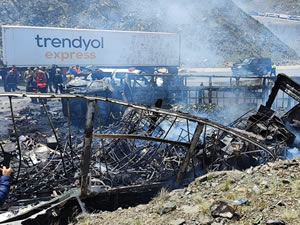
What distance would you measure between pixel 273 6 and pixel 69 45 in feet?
180

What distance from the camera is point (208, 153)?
6.69 meters

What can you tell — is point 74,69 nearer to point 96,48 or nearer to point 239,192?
point 96,48

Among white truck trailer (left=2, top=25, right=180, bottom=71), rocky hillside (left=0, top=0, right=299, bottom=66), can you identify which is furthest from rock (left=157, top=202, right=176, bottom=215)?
rocky hillside (left=0, top=0, right=299, bottom=66)

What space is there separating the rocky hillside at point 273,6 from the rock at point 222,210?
60.7m

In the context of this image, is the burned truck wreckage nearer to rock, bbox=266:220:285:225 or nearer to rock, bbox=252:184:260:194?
rock, bbox=252:184:260:194

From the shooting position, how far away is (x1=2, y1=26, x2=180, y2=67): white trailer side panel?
19.2 m

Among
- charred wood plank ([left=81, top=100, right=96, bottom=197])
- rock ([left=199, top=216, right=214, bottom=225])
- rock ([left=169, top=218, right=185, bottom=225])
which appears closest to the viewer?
rock ([left=199, top=216, right=214, bottom=225])

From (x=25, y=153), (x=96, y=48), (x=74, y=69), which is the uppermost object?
(x=96, y=48)

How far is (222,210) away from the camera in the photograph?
398 centimetres

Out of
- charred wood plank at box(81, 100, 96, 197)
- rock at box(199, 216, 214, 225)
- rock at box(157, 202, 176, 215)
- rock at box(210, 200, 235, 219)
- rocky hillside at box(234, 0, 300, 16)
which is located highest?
rocky hillside at box(234, 0, 300, 16)

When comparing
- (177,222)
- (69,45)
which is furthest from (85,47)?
(177,222)

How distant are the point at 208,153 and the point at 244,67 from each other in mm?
21211

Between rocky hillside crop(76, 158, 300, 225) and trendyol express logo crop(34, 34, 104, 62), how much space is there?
54.2ft

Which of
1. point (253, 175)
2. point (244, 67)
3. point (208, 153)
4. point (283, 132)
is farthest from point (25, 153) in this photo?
point (244, 67)
